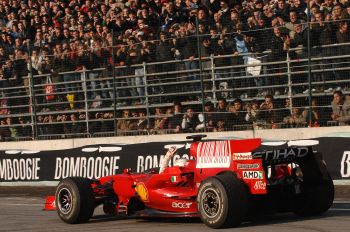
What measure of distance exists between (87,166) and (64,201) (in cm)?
665

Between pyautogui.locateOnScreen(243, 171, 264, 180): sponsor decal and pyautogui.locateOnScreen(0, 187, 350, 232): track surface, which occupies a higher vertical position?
pyautogui.locateOnScreen(243, 171, 264, 180): sponsor decal

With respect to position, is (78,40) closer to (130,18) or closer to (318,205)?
(130,18)

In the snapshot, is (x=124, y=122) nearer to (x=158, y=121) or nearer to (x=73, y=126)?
(x=158, y=121)

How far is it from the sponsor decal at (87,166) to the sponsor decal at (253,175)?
8071 mm

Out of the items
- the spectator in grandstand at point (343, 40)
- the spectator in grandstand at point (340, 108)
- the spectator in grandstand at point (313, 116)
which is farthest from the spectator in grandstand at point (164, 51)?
the spectator in grandstand at point (340, 108)

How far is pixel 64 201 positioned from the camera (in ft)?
35.9

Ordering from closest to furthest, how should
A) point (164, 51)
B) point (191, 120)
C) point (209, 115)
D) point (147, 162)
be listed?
point (147, 162)
point (209, 115)
point (191, 120)
point (164, 51)

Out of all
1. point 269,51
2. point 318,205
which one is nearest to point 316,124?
point 269,51

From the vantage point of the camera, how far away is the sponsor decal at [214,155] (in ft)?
31.7

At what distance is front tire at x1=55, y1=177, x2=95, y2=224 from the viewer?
34.9ft

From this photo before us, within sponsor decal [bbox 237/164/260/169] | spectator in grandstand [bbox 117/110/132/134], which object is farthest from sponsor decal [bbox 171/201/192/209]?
spectator in grandstand [bbox 117/110/132/134]

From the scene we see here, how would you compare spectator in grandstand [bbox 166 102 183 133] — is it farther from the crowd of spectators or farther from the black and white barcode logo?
the black and white barcode logo

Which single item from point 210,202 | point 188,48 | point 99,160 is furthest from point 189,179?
point 188,48

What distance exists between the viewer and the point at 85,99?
20375 mm
